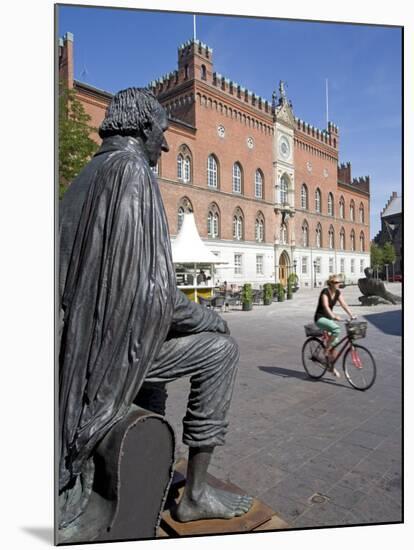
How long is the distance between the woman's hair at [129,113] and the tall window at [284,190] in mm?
23924

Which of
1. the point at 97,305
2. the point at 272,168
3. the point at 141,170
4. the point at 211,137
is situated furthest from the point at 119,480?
the point at 272,168

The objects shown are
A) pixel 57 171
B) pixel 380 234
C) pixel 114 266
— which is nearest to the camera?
pixel 114 266

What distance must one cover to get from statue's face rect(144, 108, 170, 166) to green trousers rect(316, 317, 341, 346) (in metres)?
4.12

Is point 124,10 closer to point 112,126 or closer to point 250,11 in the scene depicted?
point 250,11

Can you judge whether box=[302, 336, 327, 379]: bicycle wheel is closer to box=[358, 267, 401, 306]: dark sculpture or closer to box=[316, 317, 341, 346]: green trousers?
box=[316, 317, 341, 346]: green trousers

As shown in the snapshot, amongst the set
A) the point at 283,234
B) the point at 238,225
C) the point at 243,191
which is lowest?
the point at 283,234

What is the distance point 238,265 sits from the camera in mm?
27688

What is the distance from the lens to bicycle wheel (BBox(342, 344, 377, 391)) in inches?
182

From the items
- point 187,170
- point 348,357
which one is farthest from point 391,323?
point 187,170

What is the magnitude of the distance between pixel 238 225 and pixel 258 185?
3.42 metres

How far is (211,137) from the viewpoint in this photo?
77.8ft

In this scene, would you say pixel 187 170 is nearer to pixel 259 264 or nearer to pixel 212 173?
pixel 212 173

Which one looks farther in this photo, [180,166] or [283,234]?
[283,234]

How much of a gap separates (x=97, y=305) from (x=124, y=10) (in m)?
1.68
